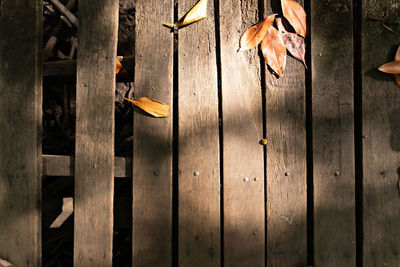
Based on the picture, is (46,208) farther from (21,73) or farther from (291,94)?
(291,94)

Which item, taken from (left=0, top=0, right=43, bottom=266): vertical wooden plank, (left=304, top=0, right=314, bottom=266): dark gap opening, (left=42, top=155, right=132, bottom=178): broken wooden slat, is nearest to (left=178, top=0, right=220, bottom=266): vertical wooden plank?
(left=42, top=155, right=132, bottom=178): broken wooden slat

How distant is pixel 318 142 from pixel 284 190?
264 mm

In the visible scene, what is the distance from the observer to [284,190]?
3.76ft

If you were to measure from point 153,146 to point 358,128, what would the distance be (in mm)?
945

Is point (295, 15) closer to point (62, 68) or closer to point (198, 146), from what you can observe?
point (198, 146)

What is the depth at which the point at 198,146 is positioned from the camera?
43.8 inches

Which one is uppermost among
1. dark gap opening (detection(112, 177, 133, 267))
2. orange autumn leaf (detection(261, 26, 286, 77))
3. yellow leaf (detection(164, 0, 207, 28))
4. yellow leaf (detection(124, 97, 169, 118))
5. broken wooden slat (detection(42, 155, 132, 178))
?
yellow leaf (detection(164, 0, 207, 28))

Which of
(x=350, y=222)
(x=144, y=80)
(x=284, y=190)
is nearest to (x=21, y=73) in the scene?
(x=144, y=80)

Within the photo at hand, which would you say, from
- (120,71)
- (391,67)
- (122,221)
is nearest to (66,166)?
(122,221)

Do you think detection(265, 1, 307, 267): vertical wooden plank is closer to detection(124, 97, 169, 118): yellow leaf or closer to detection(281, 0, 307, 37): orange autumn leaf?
detection(281, 0, 307, 37): orange autumn leaf

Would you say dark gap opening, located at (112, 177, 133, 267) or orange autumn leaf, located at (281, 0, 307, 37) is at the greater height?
orange autumn leaf, located at (281, 0, 307, 37)

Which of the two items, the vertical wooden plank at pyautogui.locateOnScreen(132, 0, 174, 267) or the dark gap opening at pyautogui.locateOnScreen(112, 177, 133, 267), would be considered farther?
the dark gap opening at pyautogui.locateOnScreen(112, 177, 133, 267)

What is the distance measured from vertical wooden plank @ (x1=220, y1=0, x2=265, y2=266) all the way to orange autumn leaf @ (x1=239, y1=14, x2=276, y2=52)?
0.08 ft

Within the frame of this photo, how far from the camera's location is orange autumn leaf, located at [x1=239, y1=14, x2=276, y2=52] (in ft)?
3.65
